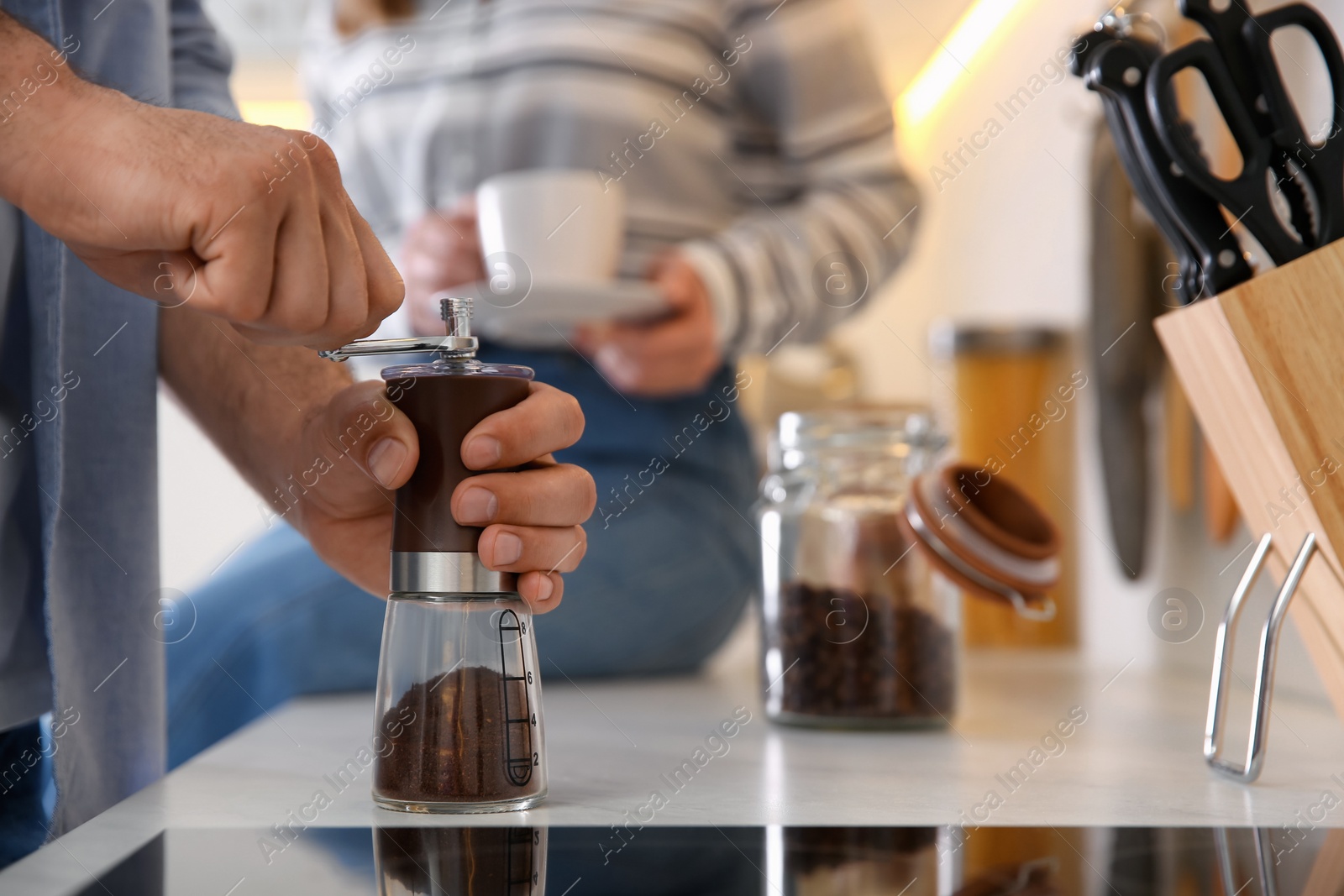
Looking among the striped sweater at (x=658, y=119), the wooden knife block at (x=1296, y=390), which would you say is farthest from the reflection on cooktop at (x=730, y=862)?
the striped sweater at (x=658, y=119)

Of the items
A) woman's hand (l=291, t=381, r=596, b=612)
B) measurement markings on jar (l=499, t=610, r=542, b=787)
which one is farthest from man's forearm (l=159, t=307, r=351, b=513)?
measurement markings on jar (l=499, t=610, r=542, b=787)

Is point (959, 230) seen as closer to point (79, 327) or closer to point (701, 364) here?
point (701, 364)

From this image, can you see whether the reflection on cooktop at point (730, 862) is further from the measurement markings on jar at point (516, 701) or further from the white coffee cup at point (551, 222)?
the white coffee cup at point (551, 222)

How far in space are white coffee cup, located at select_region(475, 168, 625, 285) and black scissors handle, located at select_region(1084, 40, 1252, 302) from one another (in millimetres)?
472

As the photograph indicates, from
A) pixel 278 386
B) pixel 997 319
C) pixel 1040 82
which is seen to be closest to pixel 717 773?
pixel 278 386

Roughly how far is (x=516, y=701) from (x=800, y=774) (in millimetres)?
180

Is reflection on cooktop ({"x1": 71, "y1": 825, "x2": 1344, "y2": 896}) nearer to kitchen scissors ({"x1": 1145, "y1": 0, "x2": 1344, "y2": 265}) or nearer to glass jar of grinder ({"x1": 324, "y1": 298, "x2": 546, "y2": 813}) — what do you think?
glass jar of grinder ({"x1": 324, "y1": 298, "x2": 546, "y2": 813})

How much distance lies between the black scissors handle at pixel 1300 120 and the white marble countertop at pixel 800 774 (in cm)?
27

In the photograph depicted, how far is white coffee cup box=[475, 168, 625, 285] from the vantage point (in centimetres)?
91

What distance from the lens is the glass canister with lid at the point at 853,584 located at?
28.4 inches

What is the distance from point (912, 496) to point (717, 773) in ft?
0.71

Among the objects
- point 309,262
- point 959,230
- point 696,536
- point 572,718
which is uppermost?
point 959,230

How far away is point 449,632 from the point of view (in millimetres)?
471

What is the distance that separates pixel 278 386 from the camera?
0.59m
